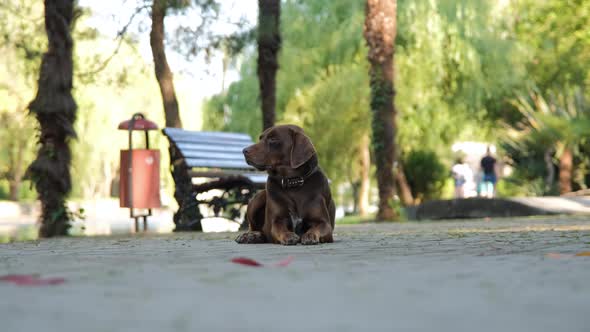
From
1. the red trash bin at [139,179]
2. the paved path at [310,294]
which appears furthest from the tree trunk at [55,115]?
the paved path at [310,294]

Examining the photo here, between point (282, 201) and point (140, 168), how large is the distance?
7447 millimetres

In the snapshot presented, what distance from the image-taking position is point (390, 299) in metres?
3.06

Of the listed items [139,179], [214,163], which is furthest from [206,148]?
[139,179]

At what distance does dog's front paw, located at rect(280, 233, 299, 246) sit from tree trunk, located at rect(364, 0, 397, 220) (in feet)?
43.3

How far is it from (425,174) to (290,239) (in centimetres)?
2228

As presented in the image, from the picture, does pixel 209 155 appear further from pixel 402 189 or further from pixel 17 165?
pixel 17 165

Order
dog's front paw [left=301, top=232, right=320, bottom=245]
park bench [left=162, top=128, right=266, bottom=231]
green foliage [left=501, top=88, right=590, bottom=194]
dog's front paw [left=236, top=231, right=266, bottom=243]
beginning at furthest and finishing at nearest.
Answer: green foliage [left=501, top=88, right=590, bottom=194], park bench [left=162, top=128, right=266, bottom=231], dog's front paw [left=236, top=231, right=266, bottom=243], dog's front paw [left=301, top=232, right=320, bottom=245]

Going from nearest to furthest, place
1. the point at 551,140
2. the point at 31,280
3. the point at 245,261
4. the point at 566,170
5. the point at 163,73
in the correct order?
Result: the point at 31,280
the point at 245,261
the point at 163,73
the point at 566,170
the point at 551,140

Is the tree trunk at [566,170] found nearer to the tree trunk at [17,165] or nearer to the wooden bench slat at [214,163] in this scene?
the wooden bench slat at [214,163]

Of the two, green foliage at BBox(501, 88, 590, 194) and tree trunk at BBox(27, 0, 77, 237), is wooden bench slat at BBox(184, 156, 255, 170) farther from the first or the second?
green foliage at BBox(501, 88, 590, 194)

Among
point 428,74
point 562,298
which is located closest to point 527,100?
point 428,74

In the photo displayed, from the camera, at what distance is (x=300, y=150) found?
6.66 meters

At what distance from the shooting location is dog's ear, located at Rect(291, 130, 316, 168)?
6.57 meters

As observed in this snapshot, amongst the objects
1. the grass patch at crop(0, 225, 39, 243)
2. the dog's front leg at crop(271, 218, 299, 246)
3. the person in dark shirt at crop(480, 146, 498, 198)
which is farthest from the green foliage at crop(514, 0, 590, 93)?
the dog's front leg at crop(271, 218, 299, 246)
